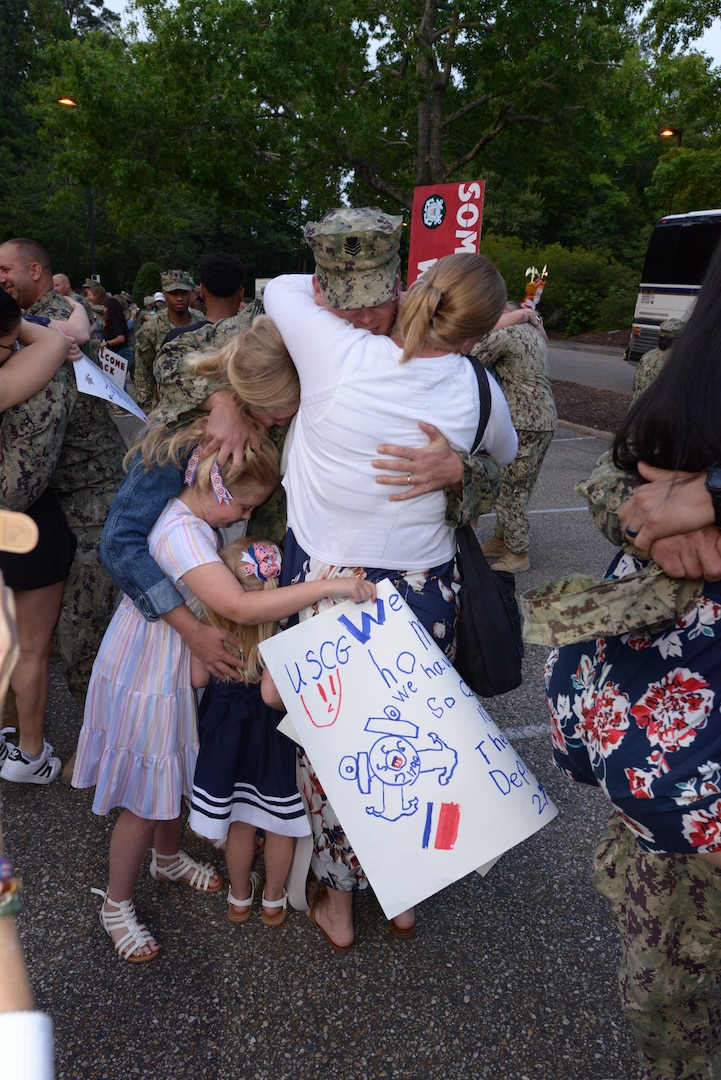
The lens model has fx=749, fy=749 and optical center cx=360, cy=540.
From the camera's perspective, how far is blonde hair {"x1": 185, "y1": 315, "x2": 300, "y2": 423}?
184 cm

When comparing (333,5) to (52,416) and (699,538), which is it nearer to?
(52,416)

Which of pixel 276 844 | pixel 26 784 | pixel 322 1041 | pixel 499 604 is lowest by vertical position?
pixel 26 784

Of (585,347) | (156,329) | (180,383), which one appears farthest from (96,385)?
(585,347)

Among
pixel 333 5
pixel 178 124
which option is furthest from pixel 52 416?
pixel 178 124

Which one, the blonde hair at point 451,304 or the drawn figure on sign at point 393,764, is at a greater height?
the blonde hair at point 451,304

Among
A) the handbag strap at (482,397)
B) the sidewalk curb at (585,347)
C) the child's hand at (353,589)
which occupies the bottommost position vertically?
the sidewalk curb at (585,347)

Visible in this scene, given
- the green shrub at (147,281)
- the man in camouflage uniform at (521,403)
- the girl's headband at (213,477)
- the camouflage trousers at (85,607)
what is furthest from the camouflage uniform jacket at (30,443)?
the green shrub at (147,281)

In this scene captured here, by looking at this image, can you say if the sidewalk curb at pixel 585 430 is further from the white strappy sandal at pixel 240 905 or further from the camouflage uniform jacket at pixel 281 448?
the white strappy sandal at pixel 240 905

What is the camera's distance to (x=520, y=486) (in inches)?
198

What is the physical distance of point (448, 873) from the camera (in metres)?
1.67

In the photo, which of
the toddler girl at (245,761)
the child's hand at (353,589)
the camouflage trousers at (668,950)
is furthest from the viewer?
the toddler girl at (245,761)

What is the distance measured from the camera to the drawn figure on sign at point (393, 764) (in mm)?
1682

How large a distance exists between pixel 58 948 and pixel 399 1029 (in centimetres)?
99

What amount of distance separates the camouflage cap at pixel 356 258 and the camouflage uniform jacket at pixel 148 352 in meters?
4.31
